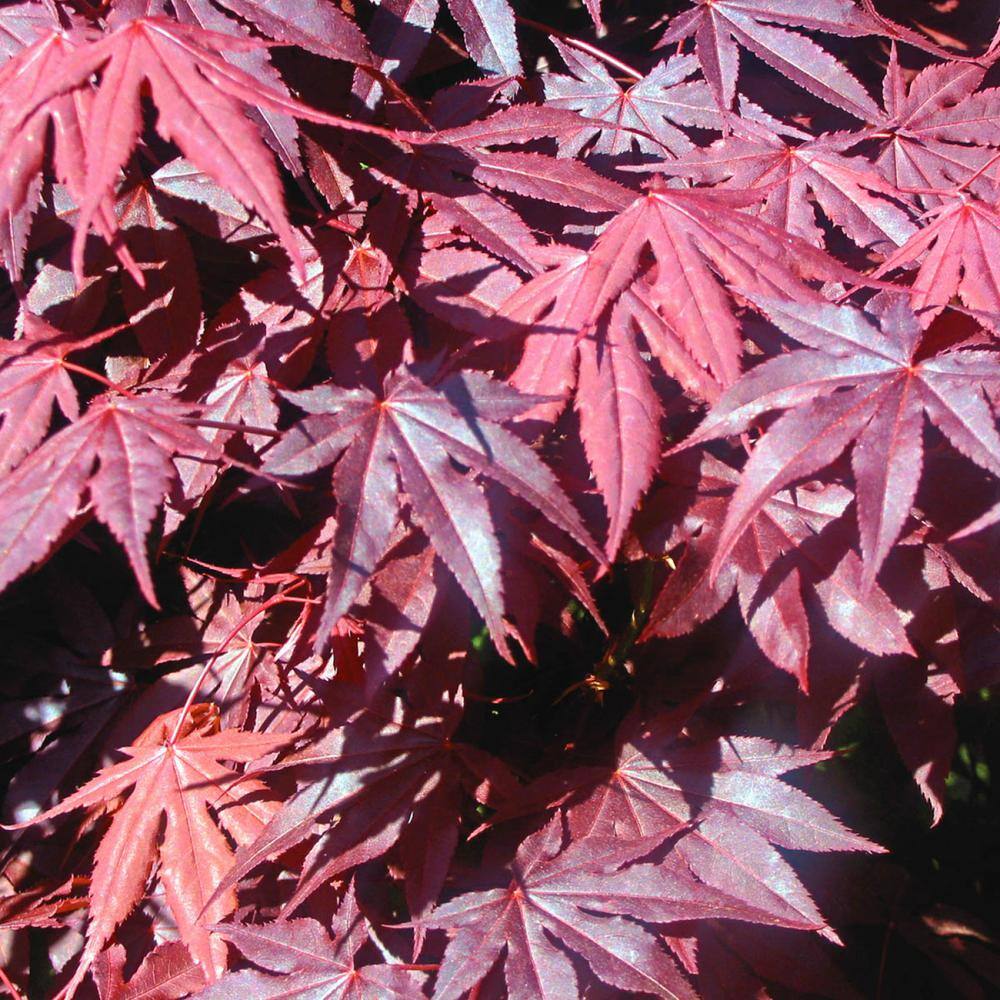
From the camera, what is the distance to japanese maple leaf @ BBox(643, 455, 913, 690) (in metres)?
0.85

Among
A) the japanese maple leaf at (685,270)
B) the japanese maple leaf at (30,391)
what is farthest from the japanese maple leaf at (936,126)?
the japanese maple leaf at (30,391)

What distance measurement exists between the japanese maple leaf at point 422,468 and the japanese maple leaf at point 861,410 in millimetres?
157

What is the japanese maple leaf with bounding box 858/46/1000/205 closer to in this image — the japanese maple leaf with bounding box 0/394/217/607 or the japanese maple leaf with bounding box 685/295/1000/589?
the japanese maple leaf with bounding box 685/295/1000/589

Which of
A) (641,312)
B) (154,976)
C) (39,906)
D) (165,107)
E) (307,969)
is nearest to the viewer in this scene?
(165,107)

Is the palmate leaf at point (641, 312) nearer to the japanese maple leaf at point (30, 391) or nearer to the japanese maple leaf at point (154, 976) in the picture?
the japanese maple leaf at point (30, 391)

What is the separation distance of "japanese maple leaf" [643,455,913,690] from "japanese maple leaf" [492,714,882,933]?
0.61 feet

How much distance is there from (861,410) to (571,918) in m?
0.57

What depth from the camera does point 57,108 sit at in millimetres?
737

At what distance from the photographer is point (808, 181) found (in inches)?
40.4

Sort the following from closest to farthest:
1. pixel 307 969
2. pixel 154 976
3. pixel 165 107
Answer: pixel 165 107 < pixel 307 969 < pixel 154 976

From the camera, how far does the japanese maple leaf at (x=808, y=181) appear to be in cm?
100

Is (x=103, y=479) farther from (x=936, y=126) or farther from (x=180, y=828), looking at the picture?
(x=936, y=126)

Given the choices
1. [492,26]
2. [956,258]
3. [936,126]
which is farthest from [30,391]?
[936,126]

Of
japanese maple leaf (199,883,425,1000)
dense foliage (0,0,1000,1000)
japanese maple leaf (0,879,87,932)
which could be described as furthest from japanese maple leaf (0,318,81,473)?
japanese maple leaf (0,879,87,932)
